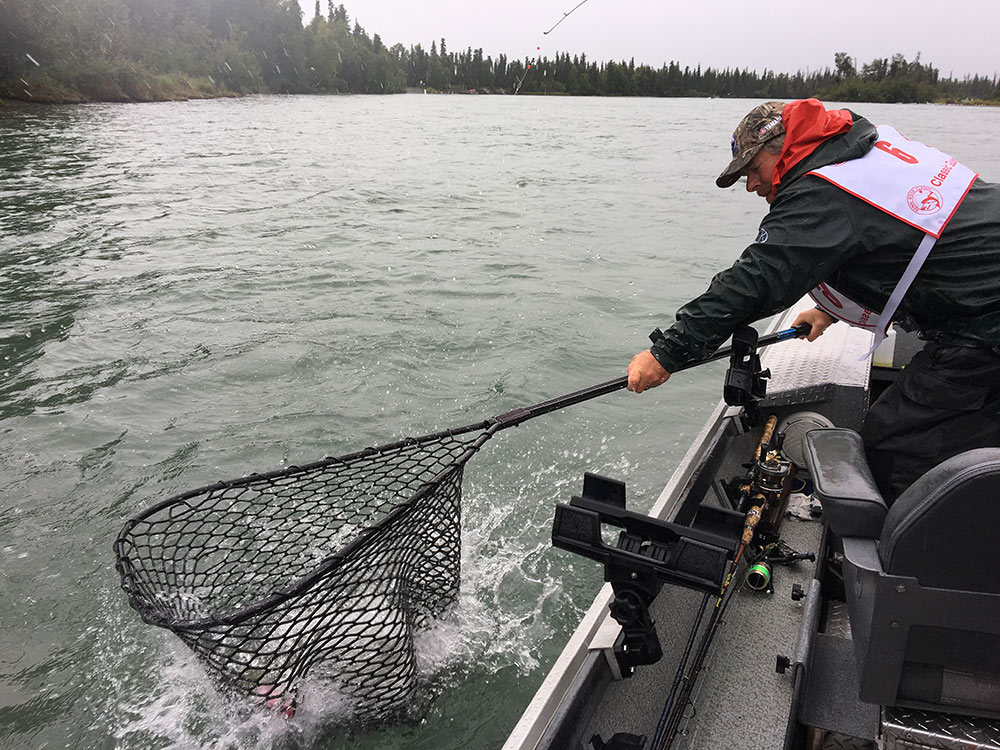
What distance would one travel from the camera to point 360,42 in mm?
97688

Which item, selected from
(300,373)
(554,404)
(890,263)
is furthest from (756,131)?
(300,373)

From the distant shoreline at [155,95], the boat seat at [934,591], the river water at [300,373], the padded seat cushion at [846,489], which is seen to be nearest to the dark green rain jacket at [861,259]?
the padded seat cushion at [846,489]

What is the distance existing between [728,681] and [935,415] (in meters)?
1.20

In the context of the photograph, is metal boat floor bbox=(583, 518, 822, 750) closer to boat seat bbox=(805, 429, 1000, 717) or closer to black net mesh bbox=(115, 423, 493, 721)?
boat seat bbox=(805, 429, 1000, 717)

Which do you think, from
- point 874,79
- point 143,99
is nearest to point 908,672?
point 143,99

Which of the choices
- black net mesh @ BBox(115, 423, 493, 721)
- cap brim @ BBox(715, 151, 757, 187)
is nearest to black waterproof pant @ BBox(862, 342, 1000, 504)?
cap brim @ BBox(715, 151, 757, 187)

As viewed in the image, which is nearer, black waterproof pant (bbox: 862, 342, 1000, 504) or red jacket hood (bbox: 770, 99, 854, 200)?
black waterproof pant (bbox: 862, 342, 1000, 504)

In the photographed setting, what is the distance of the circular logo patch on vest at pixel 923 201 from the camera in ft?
7.88

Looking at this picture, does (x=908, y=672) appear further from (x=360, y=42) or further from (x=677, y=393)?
(x=360, y=42)

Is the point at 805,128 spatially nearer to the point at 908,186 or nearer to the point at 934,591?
the point at 908,186

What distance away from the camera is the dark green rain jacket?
95.3 inches

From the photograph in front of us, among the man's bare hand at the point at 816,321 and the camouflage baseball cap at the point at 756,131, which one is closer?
the camouflage baseball cap at the point at 756,131

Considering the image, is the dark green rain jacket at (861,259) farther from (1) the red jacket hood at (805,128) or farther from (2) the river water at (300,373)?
(2) the river water at (300,373)

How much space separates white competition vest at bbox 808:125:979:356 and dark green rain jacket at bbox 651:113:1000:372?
0.03 m
